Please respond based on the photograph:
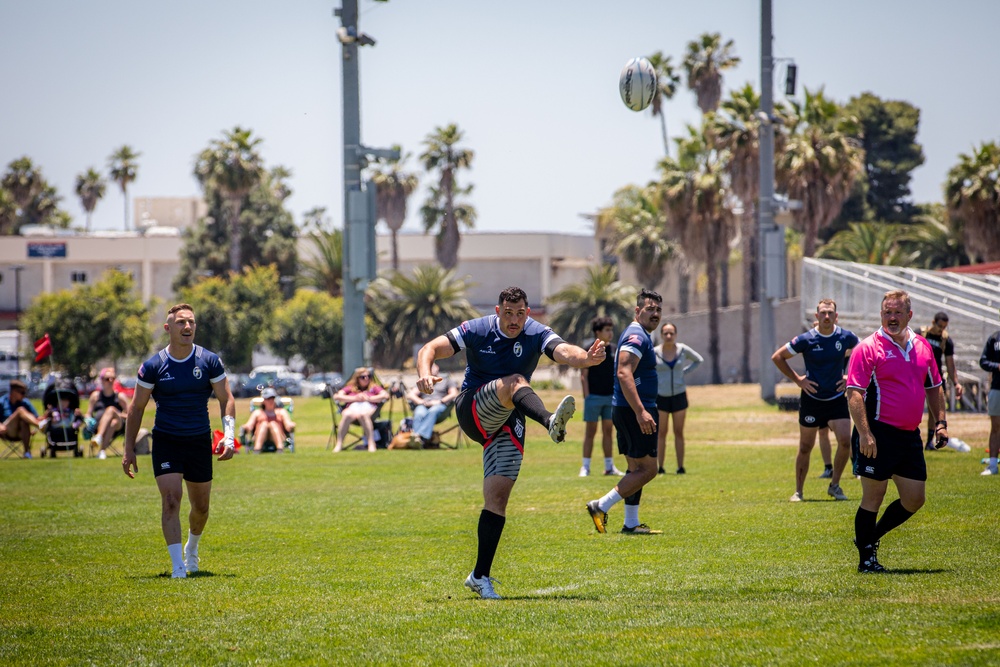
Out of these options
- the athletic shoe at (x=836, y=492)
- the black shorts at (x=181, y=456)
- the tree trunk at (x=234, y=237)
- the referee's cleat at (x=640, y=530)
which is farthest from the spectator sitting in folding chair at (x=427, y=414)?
the tree trunk at (x=234, y=237)

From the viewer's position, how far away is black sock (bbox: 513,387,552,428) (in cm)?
779

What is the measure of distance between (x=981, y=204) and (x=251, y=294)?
4144 cm

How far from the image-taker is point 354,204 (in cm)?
2716

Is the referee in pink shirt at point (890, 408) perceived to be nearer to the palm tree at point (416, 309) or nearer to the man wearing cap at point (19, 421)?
the man wearing cap at point (19, 421)

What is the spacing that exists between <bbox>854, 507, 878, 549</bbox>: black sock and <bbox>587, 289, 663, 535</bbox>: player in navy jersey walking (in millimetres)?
2264

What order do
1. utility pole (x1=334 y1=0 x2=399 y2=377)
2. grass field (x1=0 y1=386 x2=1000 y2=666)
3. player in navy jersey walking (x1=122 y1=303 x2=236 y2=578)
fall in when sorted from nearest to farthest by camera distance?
grass field (x1=0 y1=386 x2=1000 y2=666), player in navy jersey walking (x1=122 y1=303 x2=236 y2=578), utility pole (x1=334 y1=0 x2=399 y2=377)

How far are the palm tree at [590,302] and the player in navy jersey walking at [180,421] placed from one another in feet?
190

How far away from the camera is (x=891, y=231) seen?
217 ft

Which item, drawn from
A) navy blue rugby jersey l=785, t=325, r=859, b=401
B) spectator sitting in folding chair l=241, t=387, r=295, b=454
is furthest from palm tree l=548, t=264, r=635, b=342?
navy blue rugby jersey l=785, t=325, r=859, b=401

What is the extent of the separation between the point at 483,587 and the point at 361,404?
15800 millimetres

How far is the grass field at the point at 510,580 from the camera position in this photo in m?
6.47

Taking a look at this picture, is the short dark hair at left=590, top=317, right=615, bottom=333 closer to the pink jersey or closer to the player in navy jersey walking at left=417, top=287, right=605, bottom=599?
the pink jersey

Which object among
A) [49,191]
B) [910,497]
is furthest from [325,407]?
[49,191]

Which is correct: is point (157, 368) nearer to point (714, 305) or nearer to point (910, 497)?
point (910, 497)
